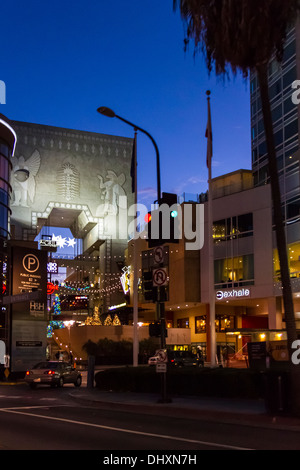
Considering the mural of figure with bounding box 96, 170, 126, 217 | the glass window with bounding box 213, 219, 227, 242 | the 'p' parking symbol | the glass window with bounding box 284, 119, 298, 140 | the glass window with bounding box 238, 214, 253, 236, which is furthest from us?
the mural of figure with bounding box 96, 170, 126, 217

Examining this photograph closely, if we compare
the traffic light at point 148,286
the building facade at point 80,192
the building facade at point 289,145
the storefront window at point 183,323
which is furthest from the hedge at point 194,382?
the building facade at point 80,192

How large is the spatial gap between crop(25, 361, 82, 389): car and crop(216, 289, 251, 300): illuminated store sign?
22421 millimetres

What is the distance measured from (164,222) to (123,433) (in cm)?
816

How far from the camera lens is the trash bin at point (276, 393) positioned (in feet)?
49.8

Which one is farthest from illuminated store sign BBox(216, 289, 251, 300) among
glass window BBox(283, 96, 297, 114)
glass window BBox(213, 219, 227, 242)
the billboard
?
the billboard

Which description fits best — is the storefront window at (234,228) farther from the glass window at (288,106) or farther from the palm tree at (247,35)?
the palm tree at (247,35)

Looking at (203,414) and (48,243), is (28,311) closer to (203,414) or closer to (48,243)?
(203,414)

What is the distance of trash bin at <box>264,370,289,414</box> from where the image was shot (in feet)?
49.8

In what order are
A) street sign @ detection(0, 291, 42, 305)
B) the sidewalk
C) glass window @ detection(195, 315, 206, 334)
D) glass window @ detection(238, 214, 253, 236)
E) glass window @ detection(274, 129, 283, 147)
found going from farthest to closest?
glass window @ detection(195, 315, 206, 334) → glass window @ detection(238, 214, 253, 236) → glass window @ detection(274, 129, 283, 147) → street sign @ detection(0, 291, 42, 305) → the sidewalk

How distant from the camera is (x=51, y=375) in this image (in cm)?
2972

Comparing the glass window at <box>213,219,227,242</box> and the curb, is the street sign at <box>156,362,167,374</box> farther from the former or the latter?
the glass window at <box>213,219,227,242</box>
